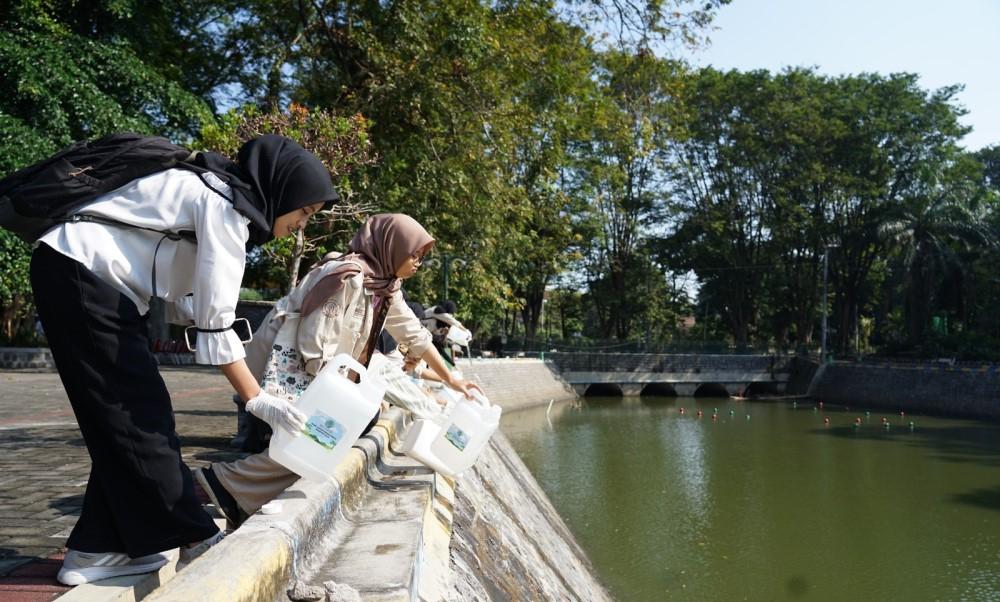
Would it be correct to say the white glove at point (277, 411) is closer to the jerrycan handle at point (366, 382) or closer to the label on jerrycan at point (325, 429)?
the label on jerrycan at point (325, 429)

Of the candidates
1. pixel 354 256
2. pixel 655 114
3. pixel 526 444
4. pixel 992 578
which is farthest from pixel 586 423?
pixel 354 256

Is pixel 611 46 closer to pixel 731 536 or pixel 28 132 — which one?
pixel 731 536

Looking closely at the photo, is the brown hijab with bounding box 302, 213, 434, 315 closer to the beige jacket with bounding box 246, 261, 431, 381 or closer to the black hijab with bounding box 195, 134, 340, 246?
the beige jacket with bounding box 246, 261, 431, 381

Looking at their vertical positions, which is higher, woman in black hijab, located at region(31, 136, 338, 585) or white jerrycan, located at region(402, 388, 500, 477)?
woman in black hijab, located at region(31, 136, 338, 585)

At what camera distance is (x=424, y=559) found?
2.78m

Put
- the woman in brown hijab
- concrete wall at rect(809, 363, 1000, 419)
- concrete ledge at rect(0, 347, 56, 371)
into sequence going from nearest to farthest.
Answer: the woman in brown hijab, concrete ledge at rect(0, 347, 56, 371), concrete wall at rect(809, 363, 1000, 419)

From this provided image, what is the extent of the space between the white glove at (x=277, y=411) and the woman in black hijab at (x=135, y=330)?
3.0 inches

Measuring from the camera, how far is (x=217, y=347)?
219 centimetres

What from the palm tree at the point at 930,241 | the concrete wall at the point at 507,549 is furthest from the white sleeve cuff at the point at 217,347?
the palm tree at the point at 930,241

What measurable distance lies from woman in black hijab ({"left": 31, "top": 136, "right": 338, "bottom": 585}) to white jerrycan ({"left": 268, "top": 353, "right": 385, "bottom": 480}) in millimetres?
297

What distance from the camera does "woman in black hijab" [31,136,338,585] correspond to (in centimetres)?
211

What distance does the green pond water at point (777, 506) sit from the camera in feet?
28.1

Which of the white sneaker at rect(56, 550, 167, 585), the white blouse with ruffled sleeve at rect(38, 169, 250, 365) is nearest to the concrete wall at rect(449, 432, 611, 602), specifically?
the white sneaker at rect(56, 550, 167, 585)

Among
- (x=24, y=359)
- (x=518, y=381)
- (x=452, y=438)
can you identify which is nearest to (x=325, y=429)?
(x=452, y=438)
